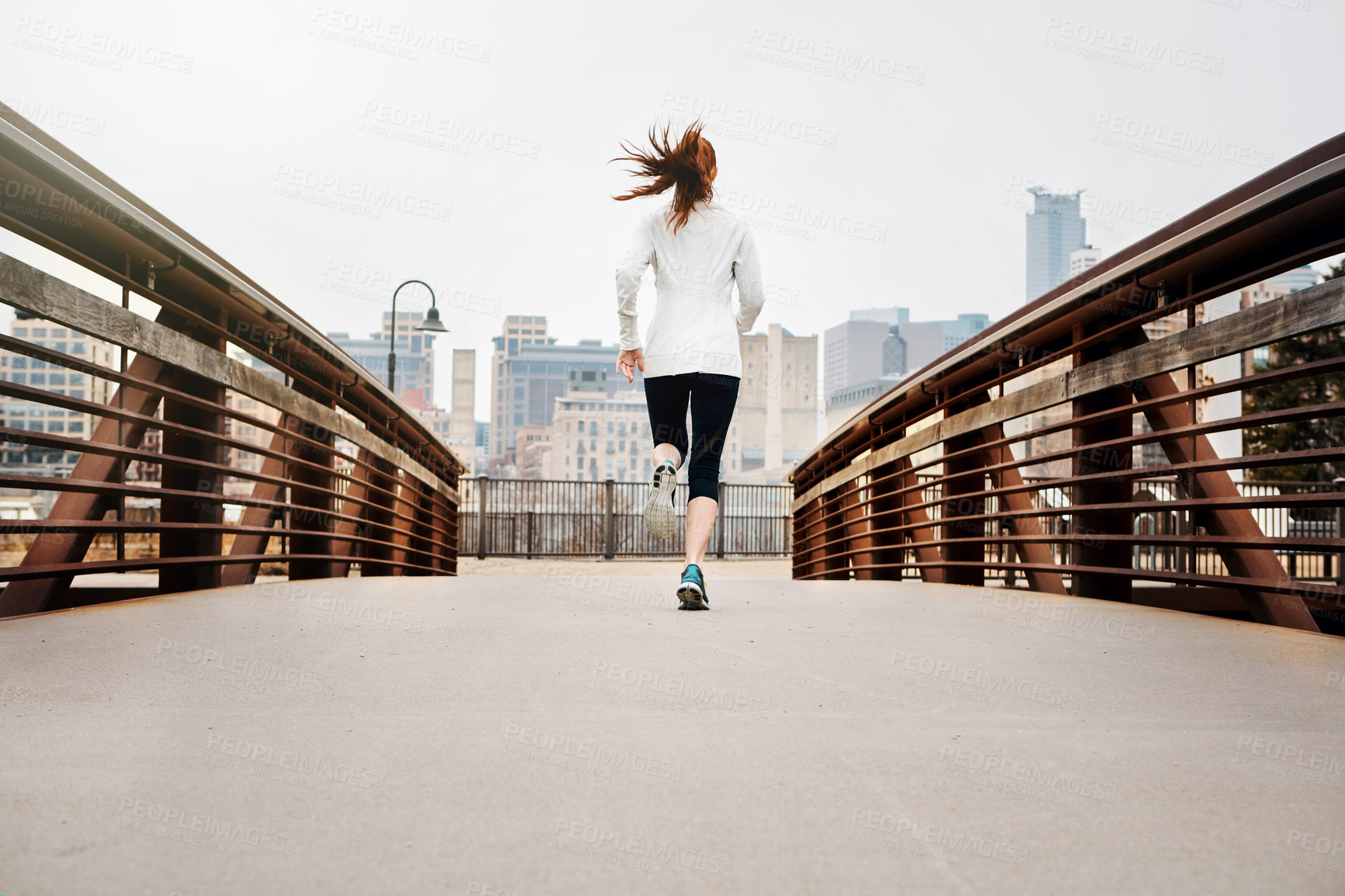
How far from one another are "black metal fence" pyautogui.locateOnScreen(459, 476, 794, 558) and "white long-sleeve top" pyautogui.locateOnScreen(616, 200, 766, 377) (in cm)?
1322

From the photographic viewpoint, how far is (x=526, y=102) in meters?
24.8

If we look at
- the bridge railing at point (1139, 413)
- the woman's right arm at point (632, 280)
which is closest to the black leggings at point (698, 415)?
the woman's right arm at point (632, 280)

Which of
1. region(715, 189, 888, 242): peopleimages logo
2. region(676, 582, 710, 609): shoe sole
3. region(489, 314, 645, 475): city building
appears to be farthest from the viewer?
region(489, 314, 645, 475): city building

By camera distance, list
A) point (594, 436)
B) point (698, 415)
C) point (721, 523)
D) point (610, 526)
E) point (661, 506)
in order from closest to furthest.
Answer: point (661, 506) → point (698, 415) → point (610, 526) → point (721, 523) → point (594, 436)

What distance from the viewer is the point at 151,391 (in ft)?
12.7

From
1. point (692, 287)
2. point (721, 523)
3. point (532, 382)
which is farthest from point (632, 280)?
point (532, 382)

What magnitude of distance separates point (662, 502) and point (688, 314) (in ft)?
3.02

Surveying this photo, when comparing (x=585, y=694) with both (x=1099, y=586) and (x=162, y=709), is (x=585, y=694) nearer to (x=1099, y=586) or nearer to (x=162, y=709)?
(x=162, y=709)

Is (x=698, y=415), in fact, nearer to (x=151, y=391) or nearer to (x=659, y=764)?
(x=151, y=391)

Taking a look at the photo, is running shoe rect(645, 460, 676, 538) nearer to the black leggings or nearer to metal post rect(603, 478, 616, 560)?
the black leggings

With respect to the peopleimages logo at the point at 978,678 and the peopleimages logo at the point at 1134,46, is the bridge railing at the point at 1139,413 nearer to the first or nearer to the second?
the peopleimages logo at the point at 978,678

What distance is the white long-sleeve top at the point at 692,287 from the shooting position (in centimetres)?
458

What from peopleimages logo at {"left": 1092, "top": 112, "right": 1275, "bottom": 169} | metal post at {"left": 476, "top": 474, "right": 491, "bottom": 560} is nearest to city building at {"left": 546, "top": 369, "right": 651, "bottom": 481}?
metal post at {"left": 476, "top": 474, "right": 491, "bottom": 560}

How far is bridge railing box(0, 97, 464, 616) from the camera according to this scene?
10.2ft
